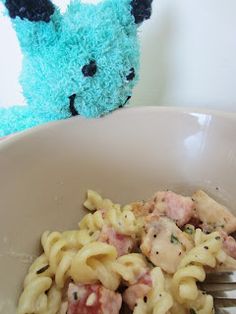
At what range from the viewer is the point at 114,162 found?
2.87ft

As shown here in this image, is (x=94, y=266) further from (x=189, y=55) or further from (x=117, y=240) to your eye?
(x=189, y=55)

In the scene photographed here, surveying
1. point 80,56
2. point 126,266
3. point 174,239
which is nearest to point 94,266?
point 126,266

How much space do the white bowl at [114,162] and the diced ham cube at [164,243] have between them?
0.47 feet

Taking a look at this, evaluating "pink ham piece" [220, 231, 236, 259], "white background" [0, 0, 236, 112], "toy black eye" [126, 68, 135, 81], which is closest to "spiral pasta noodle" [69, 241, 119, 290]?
"pink ham piece" [220, 231, 236, 259]

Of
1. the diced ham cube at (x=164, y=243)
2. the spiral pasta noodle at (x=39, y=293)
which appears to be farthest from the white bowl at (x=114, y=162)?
the diced ham cube at (x=164, y=243)

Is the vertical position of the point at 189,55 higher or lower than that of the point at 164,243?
higher

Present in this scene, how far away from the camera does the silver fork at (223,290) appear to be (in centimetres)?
69

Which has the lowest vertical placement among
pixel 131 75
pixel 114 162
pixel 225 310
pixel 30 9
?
pixel 225 310

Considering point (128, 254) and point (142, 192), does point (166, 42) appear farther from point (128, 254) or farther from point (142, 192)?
point (128, 254)

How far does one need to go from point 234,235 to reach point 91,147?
13.3 inches

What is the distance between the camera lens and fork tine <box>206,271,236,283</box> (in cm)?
71

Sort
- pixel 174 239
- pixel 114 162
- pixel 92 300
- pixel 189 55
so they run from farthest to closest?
pixel 189 55 < pixel 114 162 < pixel 174 239 < pixel 92 300

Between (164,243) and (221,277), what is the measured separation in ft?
0.36

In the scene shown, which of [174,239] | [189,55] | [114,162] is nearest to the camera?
[174,239]
